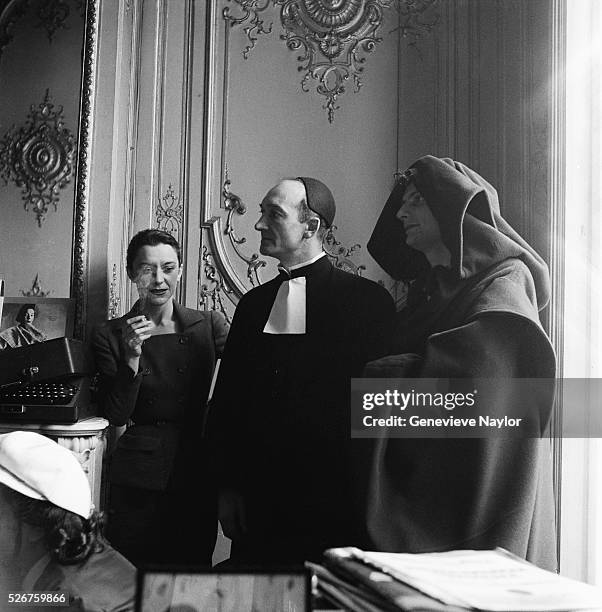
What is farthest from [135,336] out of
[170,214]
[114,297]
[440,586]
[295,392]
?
[440,586]

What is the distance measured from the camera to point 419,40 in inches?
77.8

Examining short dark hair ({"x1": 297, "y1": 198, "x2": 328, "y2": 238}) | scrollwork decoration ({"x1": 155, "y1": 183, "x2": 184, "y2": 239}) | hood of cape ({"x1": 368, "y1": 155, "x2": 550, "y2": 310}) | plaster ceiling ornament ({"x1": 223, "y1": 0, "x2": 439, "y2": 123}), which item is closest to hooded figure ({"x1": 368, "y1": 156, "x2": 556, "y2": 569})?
hood of cape ({"x1": 368, "y1": 155, "x2": 550, "y2": 310})

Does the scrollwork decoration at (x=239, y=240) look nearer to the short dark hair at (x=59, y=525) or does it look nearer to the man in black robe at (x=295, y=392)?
the man in black robe at (x=295, y=392)

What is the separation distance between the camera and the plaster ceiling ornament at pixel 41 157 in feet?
6.48

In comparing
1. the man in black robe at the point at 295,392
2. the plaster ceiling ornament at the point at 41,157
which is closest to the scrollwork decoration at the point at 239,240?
the man in black robe at the point at 295,392

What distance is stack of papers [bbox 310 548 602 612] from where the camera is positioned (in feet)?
3.12

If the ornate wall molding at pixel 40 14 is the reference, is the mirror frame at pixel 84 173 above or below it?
below

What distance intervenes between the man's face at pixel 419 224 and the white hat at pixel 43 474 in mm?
1025

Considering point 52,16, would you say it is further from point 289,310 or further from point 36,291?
point 289,310

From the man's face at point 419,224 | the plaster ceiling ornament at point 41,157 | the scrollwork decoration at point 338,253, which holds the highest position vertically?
the plaster ceiling ornament at point 41,157

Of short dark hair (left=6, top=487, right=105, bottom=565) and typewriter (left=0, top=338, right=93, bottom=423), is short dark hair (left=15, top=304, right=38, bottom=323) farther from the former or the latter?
short dark hair (left=6, top=487, right=105, bottom=565)

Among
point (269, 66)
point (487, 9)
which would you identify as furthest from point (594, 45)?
point (269, 66)

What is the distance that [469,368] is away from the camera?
6.09 ft

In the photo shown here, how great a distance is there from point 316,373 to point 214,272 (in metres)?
0.39
